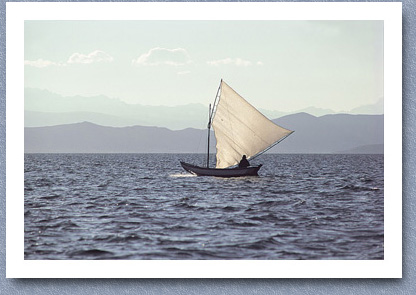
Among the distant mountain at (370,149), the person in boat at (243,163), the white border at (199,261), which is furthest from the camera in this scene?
the person in boat at (243,163)

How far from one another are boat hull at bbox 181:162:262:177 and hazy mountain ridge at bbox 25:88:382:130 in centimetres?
Result: 548

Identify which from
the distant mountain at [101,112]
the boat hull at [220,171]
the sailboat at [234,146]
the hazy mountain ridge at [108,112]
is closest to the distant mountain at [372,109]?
the hazy mountain ridge at [108,112]

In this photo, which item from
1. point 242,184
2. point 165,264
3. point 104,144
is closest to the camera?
point 165,264

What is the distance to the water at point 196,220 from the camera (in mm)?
6996

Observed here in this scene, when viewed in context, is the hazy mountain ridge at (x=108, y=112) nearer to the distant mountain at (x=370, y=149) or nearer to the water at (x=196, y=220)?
the distant mountain at (x=370, y=149)

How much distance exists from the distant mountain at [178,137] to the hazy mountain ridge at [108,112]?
0.09 meters

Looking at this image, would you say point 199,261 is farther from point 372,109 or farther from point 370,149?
point 372,109

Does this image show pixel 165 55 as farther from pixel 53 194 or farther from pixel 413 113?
pixel 413 113

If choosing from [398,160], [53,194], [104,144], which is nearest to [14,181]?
[53,194]

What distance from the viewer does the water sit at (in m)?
7.00

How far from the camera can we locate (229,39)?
741 cm

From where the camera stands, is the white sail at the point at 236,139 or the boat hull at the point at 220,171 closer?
the white sail at the point at 236,139

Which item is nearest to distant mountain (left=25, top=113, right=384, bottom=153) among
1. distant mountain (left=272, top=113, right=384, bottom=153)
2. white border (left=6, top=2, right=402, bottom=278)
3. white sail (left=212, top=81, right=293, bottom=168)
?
distant mountain (left=272, top=113, right=384, bottom=153)

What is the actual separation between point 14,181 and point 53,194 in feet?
1.82
